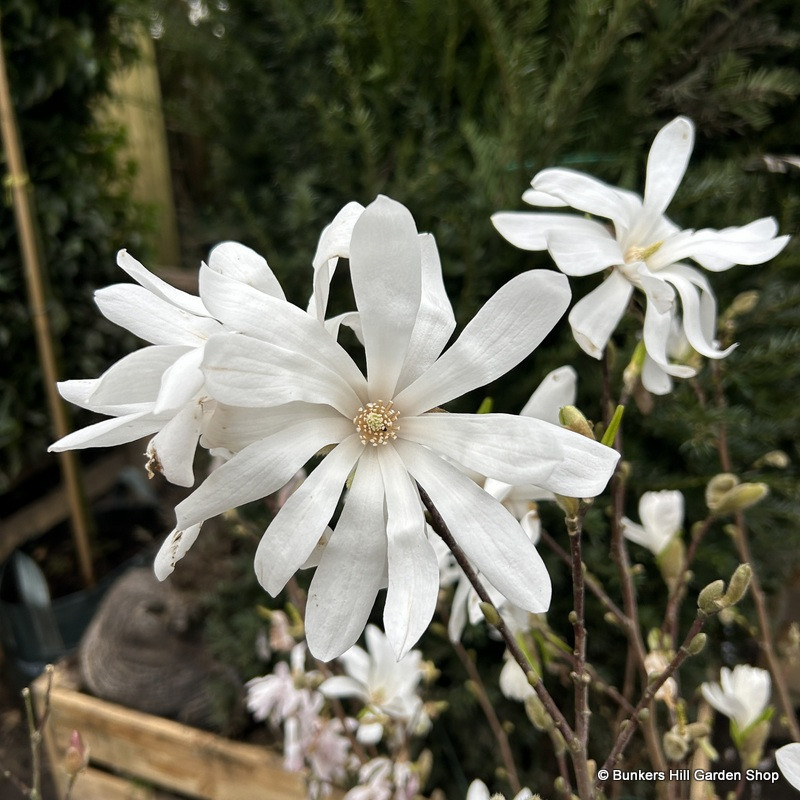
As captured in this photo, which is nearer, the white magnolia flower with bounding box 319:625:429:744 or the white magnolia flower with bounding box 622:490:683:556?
the white magnolia flower with bounding box 622:490:683:556

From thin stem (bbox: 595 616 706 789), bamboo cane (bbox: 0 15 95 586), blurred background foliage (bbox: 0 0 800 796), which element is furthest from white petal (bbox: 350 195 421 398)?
bamboo cane (bbox: 0 15 95 586)

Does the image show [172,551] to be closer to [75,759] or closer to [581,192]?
[75,759]

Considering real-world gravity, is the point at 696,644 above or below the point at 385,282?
below

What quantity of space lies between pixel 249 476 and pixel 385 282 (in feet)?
0.39

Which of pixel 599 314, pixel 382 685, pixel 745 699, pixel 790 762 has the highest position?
pixel 599 314

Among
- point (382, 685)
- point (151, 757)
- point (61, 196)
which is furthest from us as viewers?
point (61, 196)

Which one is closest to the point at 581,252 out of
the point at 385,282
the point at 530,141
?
the point at 385,282

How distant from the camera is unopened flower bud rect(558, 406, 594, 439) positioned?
0.33 metres

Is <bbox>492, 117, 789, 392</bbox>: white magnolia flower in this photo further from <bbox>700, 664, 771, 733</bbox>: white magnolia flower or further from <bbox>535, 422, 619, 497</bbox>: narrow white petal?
<bbox>700, 664, 771, 733</bbox>: white magnolia flower

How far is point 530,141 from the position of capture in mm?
854

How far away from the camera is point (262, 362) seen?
0.28 meters

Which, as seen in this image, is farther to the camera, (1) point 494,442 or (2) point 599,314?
(2) point 599,314

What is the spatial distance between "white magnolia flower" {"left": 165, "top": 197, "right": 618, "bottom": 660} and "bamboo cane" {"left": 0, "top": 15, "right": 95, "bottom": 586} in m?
1.08

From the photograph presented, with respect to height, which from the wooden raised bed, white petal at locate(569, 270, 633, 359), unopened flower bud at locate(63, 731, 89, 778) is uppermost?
white petal at locate(569, 270, 633, 359)
